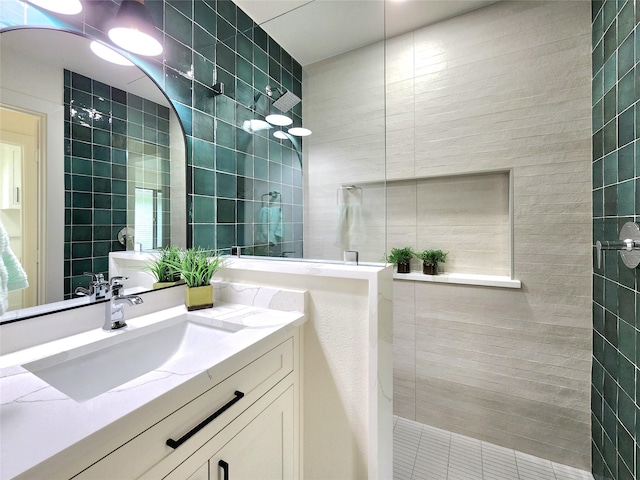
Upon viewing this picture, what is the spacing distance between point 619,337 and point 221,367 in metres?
1.70

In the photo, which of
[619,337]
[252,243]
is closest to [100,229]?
[252,243]

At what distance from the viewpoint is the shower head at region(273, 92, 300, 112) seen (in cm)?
182

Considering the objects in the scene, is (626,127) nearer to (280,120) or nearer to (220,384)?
(280,120)

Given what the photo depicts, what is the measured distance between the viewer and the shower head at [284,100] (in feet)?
5.97

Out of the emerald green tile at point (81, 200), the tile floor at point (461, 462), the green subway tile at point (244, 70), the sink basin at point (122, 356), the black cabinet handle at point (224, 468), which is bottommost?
the tile floor at point (461, 462)

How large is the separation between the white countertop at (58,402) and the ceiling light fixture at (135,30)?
118 centimetres

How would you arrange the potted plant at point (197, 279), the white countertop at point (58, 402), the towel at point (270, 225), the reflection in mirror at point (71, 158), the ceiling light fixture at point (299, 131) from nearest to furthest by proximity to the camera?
the white countertop at point (58, 402) < the reflection in mirror at point (71, 158) < the potted plant at point (197, 279) < the towel at point (270, 225) < the ceiling light fixture at point (299, 131)

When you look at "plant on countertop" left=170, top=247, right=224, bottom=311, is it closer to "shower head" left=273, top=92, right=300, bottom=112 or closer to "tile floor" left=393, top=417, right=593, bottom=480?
"shower head" left=273, top=92, right=300, bottom=112

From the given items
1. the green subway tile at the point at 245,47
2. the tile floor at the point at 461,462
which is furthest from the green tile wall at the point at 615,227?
the green subway tile at the point at 245,47

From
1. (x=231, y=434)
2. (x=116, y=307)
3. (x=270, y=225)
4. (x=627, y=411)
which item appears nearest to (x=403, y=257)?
(x=270, y=225)

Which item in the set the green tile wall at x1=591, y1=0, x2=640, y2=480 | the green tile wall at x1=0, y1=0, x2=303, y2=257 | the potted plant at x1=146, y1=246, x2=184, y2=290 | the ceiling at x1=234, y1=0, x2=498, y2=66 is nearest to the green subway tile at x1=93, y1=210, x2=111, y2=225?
the potted plant at x1=146, y1=246, x2=184, y2=290

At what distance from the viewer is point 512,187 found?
172 centimetres

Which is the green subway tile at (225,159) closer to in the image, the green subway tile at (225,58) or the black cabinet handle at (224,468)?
the green subway tile at (225,58)

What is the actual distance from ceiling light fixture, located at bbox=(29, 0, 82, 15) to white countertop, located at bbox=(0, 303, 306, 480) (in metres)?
1.11
